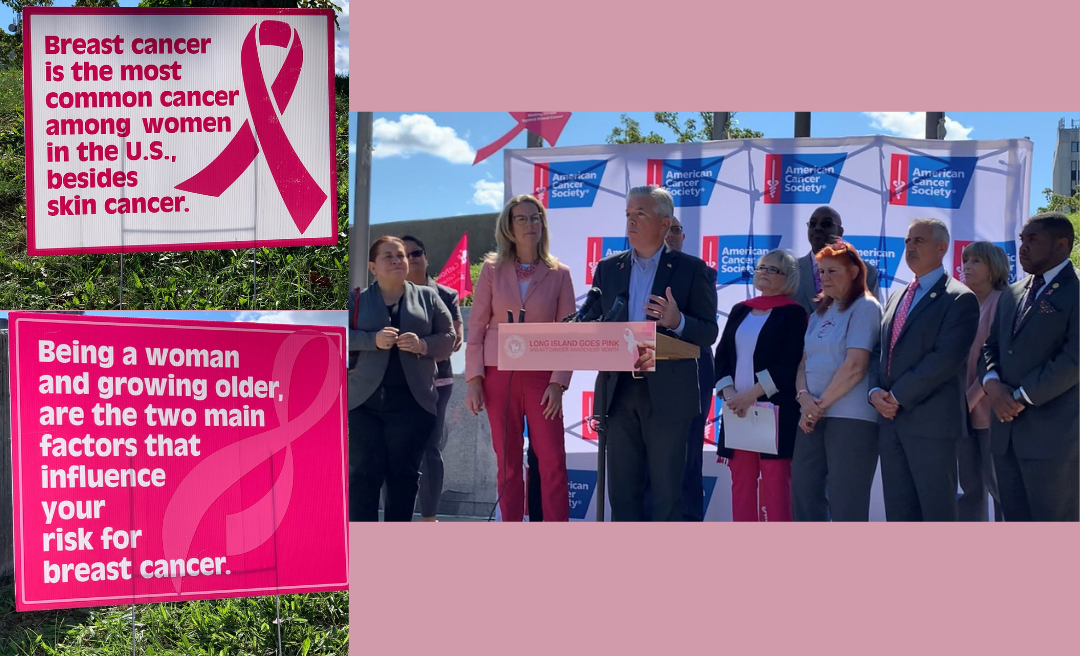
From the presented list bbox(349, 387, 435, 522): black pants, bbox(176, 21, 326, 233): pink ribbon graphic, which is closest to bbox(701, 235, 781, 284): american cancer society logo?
bbox(349, 387, 435, 522): black pants

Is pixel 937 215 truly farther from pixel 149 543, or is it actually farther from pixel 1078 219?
pixel 149 543

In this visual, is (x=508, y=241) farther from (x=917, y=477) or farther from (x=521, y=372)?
(x=917, y=477)

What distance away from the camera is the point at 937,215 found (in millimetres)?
5527

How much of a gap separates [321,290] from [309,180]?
0.56 m

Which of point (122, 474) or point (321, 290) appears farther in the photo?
point (321, 290)

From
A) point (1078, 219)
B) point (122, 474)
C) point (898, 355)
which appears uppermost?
point (1078, 219)

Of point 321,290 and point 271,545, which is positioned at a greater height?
point 321,290

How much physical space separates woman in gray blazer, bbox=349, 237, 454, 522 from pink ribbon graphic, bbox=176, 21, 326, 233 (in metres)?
0.68

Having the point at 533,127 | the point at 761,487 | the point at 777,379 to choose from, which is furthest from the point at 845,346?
the point at 533,127

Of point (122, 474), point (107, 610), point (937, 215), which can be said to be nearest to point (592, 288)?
point (937, 215)

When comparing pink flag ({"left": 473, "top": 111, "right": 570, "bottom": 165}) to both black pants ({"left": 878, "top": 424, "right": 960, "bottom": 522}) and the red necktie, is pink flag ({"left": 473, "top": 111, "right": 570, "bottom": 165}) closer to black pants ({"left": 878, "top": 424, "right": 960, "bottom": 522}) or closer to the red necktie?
the red necktie

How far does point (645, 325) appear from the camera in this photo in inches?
209

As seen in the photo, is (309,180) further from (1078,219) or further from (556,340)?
(1078,219)

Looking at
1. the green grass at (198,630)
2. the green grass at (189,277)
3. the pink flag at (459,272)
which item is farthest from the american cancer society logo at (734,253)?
the green grass at (198,630)
